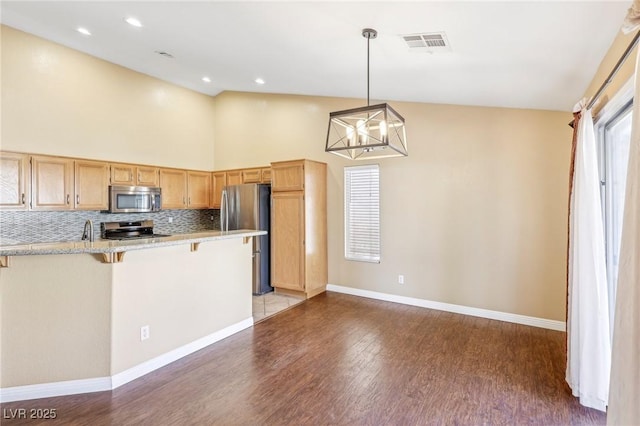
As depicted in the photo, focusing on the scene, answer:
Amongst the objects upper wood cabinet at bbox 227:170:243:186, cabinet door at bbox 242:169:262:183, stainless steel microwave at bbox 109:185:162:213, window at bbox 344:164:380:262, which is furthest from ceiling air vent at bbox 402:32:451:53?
stainless steel microwave at bbox 109:185:162:213

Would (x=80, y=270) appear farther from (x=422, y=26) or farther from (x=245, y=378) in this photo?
(x=422, y=26)

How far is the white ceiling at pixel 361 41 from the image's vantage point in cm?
206

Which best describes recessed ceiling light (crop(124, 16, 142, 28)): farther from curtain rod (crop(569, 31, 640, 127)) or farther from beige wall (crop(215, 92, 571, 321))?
curtain rod (crop(569, 31, 640, 127))

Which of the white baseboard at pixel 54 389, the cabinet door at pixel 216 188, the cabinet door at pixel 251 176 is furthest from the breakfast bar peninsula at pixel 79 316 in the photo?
the cabinet door at pixel 216 188

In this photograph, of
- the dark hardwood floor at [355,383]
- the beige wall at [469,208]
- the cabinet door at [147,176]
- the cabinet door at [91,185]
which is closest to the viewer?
the dark hardwood floor at [355,383]

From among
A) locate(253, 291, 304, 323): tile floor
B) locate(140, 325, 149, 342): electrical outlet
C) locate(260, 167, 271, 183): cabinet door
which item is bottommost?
locate(253, 291, 304, 323): tile floor

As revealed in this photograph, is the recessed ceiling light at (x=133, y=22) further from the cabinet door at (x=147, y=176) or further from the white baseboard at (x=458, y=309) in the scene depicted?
the white baseboard at (x=458, y=309)

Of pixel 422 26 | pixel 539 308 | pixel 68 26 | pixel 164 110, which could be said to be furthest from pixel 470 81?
pixel 164 110

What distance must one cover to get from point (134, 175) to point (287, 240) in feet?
9.10

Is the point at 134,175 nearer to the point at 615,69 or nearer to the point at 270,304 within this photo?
the point at 270,304

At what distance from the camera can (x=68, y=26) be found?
3799 mm

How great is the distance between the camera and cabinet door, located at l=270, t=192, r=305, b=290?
16.5ft

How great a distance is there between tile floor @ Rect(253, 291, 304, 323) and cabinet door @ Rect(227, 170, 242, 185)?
2296mm

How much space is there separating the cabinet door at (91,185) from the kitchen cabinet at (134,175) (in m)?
0.13
